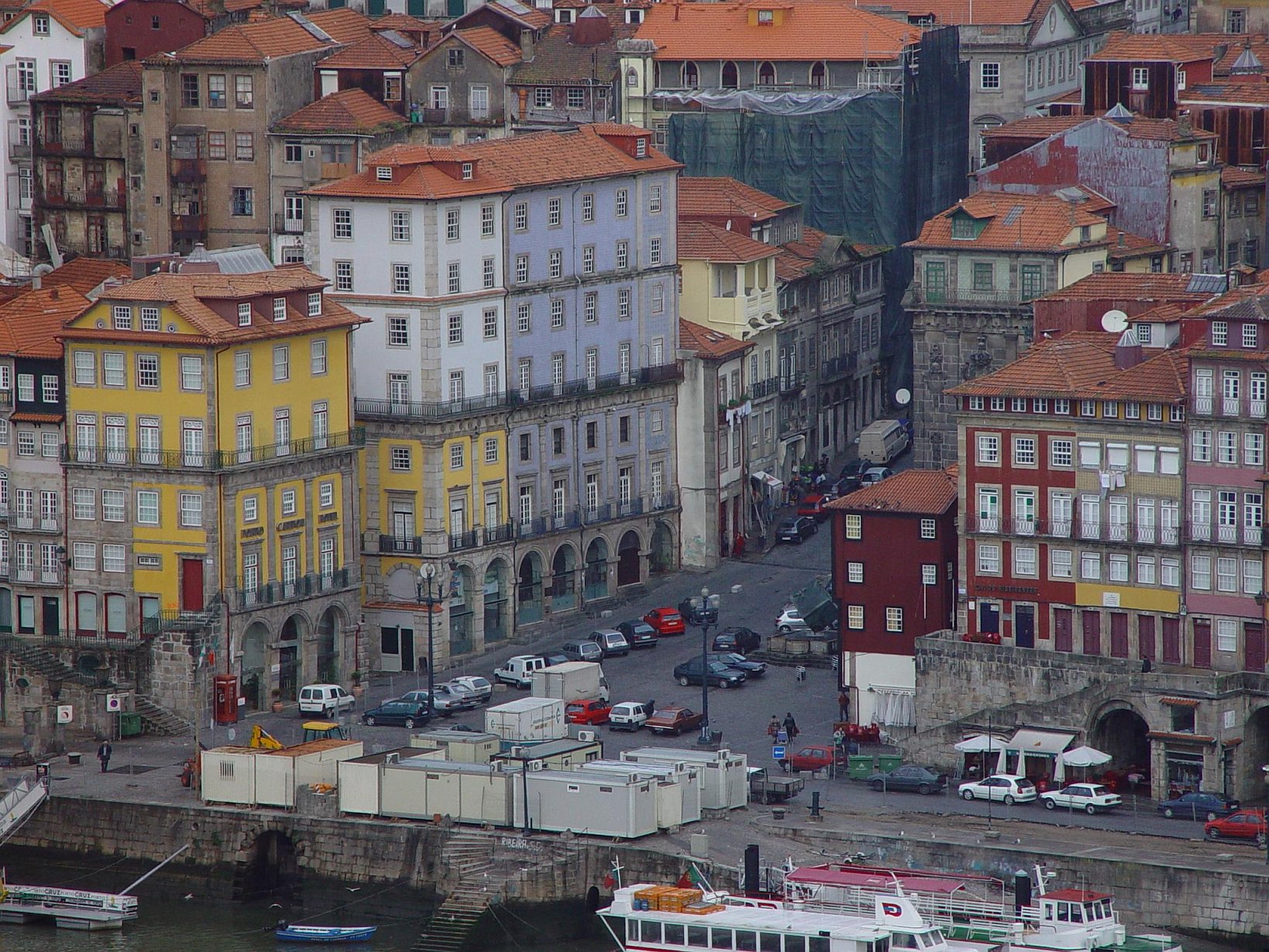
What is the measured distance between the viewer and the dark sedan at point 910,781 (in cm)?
16525

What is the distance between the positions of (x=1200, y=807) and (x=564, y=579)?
43.9 metres

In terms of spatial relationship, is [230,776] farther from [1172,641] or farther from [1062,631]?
[1172,641]

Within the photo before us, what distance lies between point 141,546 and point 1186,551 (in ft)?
148

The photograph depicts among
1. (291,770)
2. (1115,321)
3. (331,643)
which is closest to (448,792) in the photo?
(291,770)

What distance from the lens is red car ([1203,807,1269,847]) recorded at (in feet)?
509

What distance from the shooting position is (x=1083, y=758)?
164875 millimetres

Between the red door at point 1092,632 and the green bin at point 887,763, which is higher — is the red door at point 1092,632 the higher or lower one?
the higher one

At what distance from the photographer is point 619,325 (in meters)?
199

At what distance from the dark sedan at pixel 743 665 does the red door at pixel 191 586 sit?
2288cm

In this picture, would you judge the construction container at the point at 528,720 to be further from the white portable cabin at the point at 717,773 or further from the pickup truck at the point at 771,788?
the pickup truck at the point at 771,788

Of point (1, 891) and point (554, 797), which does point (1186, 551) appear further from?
point (1, 891)

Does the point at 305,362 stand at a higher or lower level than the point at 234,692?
higher

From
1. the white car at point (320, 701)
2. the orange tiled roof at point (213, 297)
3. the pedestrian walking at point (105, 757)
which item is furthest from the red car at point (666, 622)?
the pedestrian walking at point (105, 757)

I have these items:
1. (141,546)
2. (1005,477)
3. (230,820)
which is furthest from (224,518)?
(1005,477)
